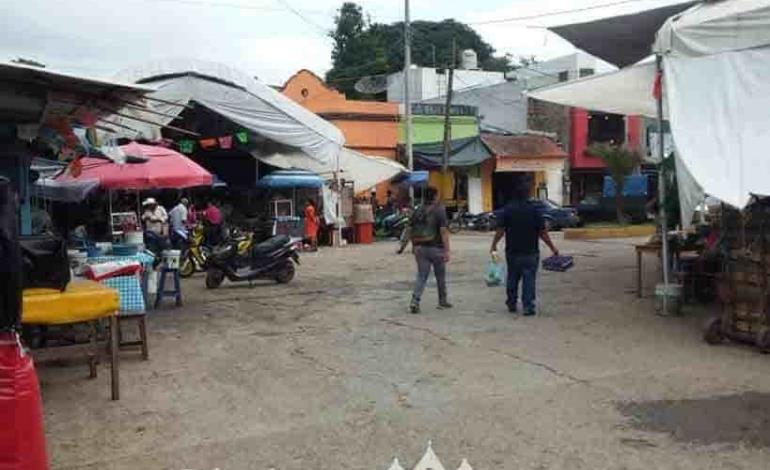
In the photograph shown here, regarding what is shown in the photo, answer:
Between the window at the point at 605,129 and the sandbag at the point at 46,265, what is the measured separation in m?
37.1

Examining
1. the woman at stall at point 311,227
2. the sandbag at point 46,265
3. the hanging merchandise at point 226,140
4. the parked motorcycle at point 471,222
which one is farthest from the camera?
the parked motorcycle at point 471,222

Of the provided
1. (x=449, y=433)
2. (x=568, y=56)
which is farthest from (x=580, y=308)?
(x=568, y=56)

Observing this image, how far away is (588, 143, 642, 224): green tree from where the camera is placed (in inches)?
1227

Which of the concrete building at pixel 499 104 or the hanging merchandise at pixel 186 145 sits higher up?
the concrete building at pixel 499 104

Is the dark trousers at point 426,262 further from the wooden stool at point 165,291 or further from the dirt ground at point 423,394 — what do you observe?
the wooden stool at point 165,291

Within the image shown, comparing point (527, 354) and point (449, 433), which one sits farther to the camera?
point (527, 354)

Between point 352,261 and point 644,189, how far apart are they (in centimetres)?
1847

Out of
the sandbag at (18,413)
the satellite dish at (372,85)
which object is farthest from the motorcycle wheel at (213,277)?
the satellite dish at (372,85)

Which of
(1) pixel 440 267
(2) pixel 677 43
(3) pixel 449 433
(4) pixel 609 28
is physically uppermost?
(4) pixel 609 28

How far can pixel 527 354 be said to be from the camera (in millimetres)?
8445

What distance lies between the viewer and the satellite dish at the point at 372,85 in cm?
4453

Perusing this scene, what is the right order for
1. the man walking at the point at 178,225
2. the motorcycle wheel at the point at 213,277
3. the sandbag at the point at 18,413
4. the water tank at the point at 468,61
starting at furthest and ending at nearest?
the water tank at the point at 468,61
the man walking at the point at 178,225
the motorcycle wheel at the point at 213,277
the sandbag at the point at 18,413

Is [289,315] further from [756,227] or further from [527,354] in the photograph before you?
[756,227]

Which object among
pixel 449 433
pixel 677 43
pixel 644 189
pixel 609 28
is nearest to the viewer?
pixel 449 433
